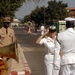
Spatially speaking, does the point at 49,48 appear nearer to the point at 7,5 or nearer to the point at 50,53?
the point at 50,53

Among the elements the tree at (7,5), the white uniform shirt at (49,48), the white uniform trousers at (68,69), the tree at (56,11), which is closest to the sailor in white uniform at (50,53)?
the white uniform shirt at (49,48)

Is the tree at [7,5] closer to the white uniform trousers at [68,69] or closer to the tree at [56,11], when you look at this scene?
the white uniform trousers at [68,69]

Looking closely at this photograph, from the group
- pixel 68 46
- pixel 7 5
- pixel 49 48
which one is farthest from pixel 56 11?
pixel 68 46

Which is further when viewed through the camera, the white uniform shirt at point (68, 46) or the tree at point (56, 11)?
the tree at point (56, 11)

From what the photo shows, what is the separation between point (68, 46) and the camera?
6277 millimetres

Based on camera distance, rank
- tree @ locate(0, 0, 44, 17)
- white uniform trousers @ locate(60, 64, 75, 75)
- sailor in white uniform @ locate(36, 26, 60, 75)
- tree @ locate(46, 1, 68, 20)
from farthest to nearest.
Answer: tree @ locate(46, 1, 68, 20) → tree @ locate(0, 0, 44, 17) → sailor in white uniform @ locate(36, 26, 60, 75) → white uniform trousers @ locate(60, 64, 75, 75)

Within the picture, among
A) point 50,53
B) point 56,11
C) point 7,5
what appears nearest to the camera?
point 50,53

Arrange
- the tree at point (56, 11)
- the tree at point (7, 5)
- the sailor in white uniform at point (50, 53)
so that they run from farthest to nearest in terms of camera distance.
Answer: the tree at point (56, 11)
the tree at point (7, 5)
the sailor in white uniform at point (50, 53)

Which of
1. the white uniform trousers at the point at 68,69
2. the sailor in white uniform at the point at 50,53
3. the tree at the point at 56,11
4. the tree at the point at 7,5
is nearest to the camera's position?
the white uniform trousers at the point at 68,69

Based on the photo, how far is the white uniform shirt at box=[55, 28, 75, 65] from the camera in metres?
6.25

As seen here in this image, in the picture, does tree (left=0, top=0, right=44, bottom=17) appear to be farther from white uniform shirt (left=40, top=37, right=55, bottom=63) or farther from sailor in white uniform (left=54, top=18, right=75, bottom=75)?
sailor in white uniform (left=54, top=18, right=75, bottom=75)

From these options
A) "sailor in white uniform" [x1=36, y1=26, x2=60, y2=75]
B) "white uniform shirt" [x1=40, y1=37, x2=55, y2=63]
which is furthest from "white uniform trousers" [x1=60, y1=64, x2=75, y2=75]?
"white uniform shirt" [x1=40, y1=37, x2=55, y2=63]

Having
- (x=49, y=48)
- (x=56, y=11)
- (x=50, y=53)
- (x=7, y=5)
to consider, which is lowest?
(x=56, y=11)

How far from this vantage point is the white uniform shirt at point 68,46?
6254 millimetres
